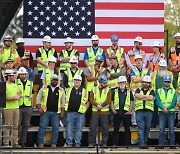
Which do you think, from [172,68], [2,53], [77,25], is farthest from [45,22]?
[172,68]

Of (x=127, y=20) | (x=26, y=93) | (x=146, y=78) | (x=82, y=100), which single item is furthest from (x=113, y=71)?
(x=127, y=20)

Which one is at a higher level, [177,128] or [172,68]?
[172,68]

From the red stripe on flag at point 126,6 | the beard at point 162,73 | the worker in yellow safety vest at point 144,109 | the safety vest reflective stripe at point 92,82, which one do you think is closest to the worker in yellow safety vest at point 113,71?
the safety vest reflective stripe at point 92,82

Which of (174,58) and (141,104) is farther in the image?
(174,58)

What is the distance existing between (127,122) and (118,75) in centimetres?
137

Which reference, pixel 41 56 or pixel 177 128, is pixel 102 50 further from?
pixel 177 128

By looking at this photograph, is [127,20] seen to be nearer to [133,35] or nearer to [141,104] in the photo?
[133,35]

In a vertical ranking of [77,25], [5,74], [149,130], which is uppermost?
[77,25]

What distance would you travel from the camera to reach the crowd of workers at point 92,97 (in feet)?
63.8

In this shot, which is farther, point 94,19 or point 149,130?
point 94,19

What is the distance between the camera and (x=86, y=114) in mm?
20328

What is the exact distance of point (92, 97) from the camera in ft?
64.4

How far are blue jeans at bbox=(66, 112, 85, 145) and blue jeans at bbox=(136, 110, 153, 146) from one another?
4.99 ft

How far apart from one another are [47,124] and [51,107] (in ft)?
1.57
